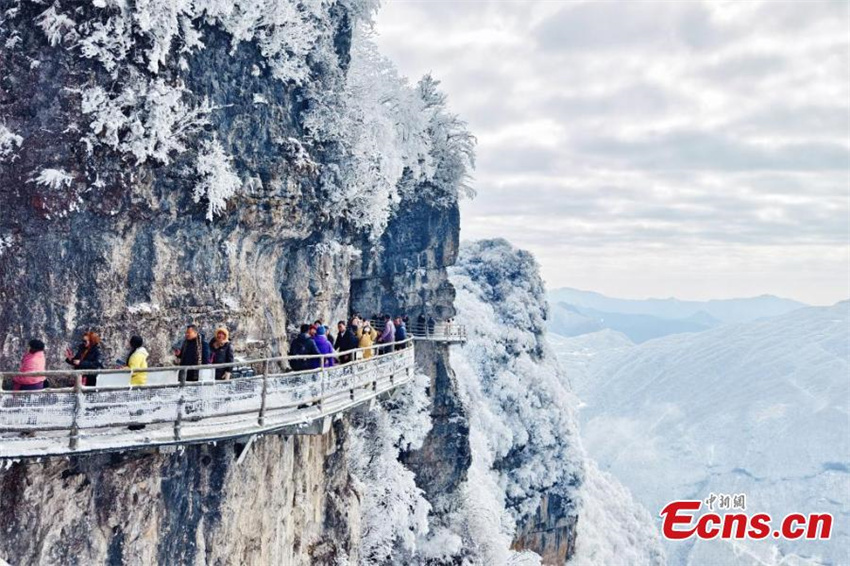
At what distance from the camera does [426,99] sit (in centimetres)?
3881

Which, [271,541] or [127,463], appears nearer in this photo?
[127,463]

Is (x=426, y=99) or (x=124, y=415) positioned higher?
(x=426, y=99)

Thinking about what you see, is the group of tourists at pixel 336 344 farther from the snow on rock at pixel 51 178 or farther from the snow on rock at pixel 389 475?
the snow on rock at pixel 389 475

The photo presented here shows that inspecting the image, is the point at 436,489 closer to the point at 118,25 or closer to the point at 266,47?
the point at 266,47

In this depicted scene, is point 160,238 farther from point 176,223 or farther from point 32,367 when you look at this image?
point 32,367

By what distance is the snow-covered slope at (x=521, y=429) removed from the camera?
53.1 meters

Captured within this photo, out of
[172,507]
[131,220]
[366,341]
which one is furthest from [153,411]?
[366,341]

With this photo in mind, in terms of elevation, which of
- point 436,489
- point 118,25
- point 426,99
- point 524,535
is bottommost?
point 524,535

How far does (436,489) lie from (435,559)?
12.4 feet

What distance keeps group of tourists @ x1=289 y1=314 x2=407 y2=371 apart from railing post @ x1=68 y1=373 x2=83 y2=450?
413cm

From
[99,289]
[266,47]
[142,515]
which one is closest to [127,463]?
[142,515]

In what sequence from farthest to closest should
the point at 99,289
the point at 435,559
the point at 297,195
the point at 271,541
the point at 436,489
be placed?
1. the point at 436,489
2. the point at 435,559
3. the point at 297,195
4. the point at 271,541
5. the point at 99,289

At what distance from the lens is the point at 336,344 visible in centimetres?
1936

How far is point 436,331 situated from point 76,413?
28335 millimetres
